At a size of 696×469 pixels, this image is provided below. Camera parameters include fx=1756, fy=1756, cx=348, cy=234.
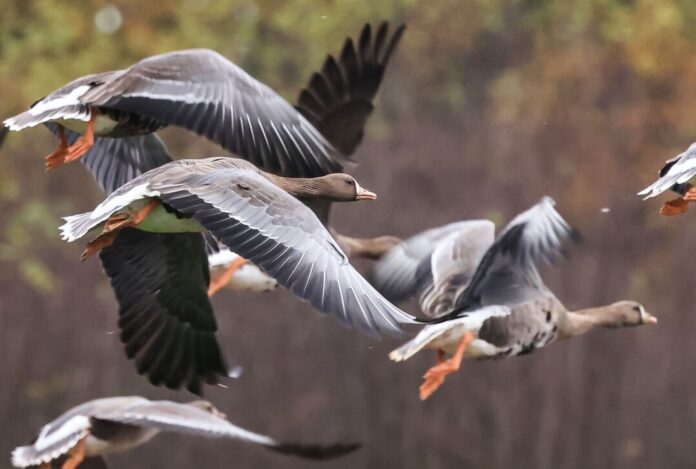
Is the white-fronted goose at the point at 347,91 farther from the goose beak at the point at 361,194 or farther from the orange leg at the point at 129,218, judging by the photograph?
the orange leg at the point at 129,218

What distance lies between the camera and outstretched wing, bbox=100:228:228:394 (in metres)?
9.48

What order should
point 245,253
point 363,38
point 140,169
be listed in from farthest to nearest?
point 363,38
point 140,169
point 245,253

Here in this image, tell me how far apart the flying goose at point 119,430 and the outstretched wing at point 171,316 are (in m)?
0.51

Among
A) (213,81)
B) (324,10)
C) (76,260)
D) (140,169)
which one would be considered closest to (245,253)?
(213,81)

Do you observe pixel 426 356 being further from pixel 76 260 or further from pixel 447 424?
pixel 76 260

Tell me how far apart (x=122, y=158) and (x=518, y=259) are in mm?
2481

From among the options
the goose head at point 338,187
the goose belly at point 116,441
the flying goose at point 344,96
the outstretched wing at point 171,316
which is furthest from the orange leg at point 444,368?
the goose belly at point 116,441

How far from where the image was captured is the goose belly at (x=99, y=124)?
379 inches

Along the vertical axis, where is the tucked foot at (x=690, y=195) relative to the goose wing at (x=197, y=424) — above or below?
above

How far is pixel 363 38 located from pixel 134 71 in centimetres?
252

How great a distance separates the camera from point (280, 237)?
7.57 metres

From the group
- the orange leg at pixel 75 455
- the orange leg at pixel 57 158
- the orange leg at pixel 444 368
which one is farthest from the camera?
the orange leg at pixel 75 455

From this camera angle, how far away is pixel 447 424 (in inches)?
624

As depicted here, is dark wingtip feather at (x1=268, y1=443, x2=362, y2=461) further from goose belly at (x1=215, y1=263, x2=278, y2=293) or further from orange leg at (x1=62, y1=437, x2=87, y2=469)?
goose belly at (x1=215, y1=263, x2=278, y2=293)
